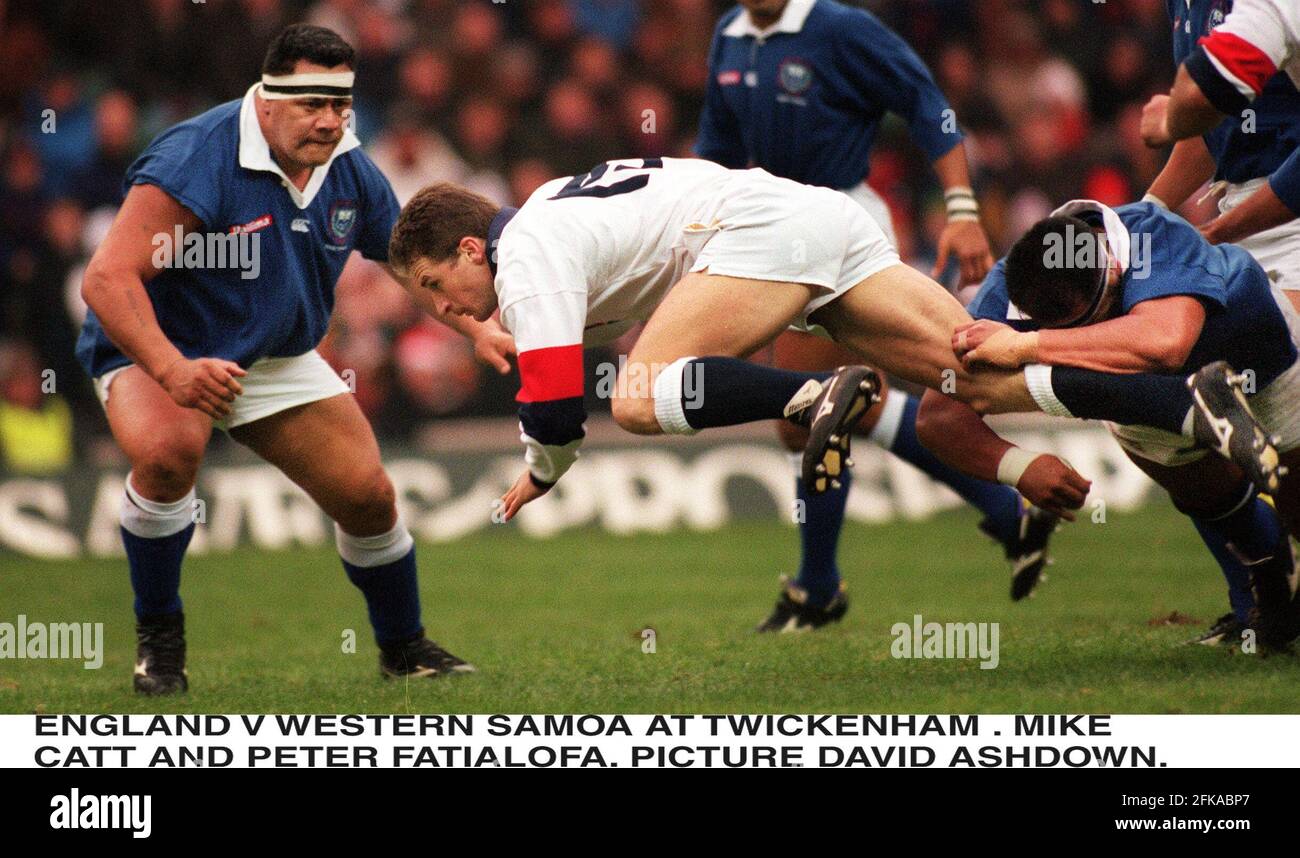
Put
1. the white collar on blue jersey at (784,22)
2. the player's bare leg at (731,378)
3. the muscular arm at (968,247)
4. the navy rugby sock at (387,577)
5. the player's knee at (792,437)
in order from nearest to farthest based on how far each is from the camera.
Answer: the player's bare leg at (731,378) → the navy rugby sock at (387,577) → the muscular arm at (968,247) → the player's knee at (792,437) → the white collar on blue jersey at (784,22)

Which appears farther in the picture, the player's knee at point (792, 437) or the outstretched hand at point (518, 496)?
the player's knee at point (792, 437)

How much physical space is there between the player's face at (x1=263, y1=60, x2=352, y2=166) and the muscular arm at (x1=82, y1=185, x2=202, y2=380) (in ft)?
1.38

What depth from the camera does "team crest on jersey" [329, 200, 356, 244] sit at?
19.2 feet

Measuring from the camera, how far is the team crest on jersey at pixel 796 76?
7.29m

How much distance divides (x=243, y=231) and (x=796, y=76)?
275 cm

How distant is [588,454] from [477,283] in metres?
6.29

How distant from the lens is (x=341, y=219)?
5.89m

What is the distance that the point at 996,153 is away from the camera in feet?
47.8

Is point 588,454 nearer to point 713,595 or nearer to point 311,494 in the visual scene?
point 713,595

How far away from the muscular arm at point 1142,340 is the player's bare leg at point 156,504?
2.86 metres

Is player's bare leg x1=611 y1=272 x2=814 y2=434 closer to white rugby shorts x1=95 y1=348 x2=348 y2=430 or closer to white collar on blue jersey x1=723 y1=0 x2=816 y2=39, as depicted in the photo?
A: white rugby shorts x1=95 y1=348 x2=348 y2=430

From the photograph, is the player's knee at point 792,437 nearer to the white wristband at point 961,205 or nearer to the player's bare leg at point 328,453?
the white wristband at point 961,205

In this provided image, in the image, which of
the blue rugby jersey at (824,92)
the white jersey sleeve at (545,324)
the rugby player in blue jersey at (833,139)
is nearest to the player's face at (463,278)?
the white jersey sleeve at (545,324)

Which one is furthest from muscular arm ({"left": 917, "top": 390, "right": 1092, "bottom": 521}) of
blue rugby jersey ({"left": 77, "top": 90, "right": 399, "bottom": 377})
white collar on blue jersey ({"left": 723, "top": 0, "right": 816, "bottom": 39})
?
white collar on blue jersey ({"left": 723, "top": 0, "right": 816, "bottom": 39})
